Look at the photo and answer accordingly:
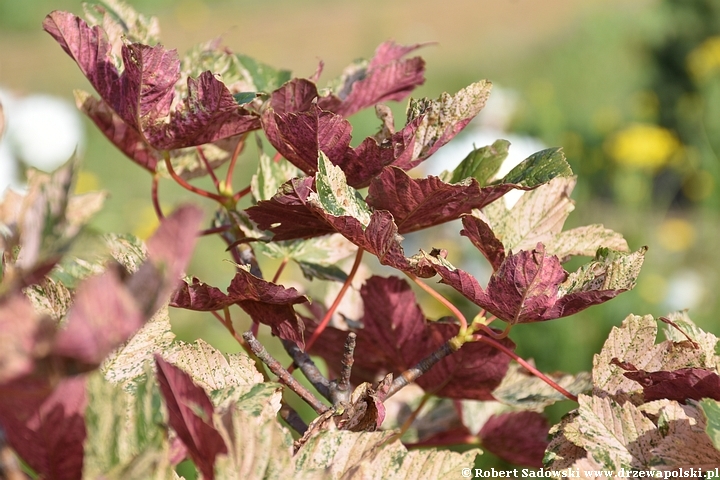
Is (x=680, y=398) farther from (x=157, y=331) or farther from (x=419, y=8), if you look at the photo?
(x=419, y=8)

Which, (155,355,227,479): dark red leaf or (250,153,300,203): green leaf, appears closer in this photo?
(155,355,227,479): dark red leaf

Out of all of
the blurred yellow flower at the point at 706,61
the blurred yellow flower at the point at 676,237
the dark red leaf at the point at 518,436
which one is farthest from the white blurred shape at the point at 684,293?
the dark red leaf at the point at 518,436

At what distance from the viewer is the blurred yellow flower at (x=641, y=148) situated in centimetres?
287

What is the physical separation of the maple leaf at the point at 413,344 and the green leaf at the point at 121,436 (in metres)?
0.24

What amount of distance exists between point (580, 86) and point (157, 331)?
4283 mm

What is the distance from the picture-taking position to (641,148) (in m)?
2.88

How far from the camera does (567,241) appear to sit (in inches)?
17.9

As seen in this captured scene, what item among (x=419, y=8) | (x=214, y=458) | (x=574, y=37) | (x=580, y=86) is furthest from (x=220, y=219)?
(x=419, y=8)

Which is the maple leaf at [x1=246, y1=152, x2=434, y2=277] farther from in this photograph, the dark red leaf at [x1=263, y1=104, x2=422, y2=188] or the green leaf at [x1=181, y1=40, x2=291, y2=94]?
the green leaf at [x1=181, y1=40, x2=291, y2=94]

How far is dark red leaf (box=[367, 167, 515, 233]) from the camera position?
375 millimetres

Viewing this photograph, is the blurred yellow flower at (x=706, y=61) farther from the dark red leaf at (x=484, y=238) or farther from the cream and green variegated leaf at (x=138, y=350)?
the cream and green variegated leaf at (x=138, y=350)

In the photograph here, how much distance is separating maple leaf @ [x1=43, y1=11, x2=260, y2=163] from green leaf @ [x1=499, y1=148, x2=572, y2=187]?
6.1 inches

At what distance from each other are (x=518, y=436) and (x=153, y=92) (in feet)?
1.16

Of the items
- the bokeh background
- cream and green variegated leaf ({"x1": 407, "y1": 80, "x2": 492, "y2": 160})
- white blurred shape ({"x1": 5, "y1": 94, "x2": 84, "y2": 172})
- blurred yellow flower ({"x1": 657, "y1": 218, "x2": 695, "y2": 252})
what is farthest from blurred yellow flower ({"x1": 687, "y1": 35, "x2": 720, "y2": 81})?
cream and green variegated leaf ({"x1": 407, "y1": 80, "x2": 492, "y2": 160})
